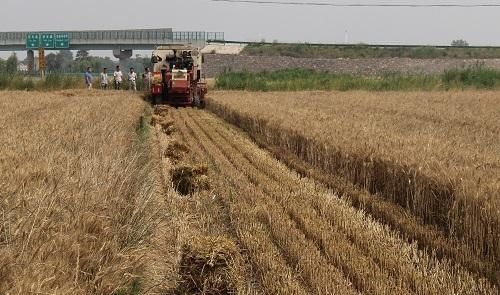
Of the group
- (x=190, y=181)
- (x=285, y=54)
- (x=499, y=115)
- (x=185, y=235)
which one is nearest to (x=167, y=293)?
(x=185, y=235)

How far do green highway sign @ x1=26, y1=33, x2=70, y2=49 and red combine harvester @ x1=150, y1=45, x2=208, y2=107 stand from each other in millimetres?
40276

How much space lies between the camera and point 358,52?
77.2 metres

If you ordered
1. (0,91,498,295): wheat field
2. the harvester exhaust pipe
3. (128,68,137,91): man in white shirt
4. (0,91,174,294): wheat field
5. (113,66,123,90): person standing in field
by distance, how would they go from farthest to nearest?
1. (113,66,123,90): person standing in field
2. (128,68,137,91): man in white shirt
3. the harvester exhaust pipe
4. (0,91,498,295): wheat field
5. (0,91,174,294): wheat field

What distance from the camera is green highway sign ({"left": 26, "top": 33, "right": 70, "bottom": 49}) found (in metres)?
61.2

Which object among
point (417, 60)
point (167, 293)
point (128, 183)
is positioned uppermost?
point (417, 60)

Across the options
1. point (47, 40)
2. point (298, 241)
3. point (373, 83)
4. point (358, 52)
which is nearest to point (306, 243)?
point (298, 241)

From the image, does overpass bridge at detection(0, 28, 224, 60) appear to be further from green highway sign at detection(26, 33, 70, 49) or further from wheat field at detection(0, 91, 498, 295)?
Result: wheat field at detection(0, 91, 498, 295)

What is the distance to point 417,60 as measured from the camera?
68.5m

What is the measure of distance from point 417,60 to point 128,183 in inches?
2650

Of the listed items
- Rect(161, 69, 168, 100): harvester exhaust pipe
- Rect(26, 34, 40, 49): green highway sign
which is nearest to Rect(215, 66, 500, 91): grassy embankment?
Rect(161, 69, 168, 100): harvester exhaust pipe

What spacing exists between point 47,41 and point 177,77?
43.2 m

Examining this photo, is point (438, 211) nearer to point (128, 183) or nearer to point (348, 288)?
point (348, 288)

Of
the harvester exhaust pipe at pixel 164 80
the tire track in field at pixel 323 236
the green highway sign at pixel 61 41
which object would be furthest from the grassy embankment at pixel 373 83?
the tire track in field at pixel 323 236

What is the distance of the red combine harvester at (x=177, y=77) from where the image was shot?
24188 mm
